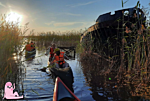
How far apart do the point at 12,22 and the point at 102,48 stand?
5.37 meters

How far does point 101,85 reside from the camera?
19.7 ft

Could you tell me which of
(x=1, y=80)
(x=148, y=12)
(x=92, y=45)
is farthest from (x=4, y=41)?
(x=92, y=45)

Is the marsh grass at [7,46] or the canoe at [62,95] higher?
the marsh grass at [7,46]

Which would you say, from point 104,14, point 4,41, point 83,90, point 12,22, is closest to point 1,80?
point 4,41

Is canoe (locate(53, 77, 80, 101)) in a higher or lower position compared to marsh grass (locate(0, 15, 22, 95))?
lower

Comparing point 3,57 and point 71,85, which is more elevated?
point 3,57

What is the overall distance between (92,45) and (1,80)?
7074mm

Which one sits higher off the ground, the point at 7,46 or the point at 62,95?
the point at 7,46

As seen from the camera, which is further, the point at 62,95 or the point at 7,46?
the point at 7,46

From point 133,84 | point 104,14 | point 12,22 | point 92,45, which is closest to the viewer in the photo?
point 12,22

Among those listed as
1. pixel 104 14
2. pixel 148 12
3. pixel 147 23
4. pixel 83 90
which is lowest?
pixel 83 90

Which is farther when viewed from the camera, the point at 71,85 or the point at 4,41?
the point at 71,85

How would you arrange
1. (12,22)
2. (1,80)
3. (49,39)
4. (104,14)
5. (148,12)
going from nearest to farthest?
(1,80) → (148,12) → (12,22) → (104,14) → (49,39)

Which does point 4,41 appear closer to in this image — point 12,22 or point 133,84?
point 12,22
